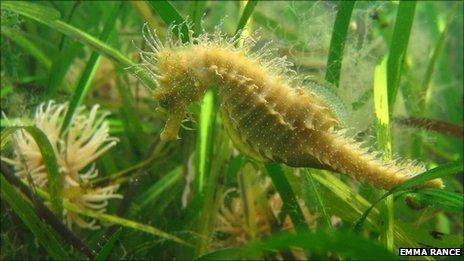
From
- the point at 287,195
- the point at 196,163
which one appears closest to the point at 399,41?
the point at 287,195

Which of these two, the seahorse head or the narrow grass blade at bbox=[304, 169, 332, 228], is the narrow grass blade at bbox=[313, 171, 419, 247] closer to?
the narrow grass blade at bbox=[304, 169, 332, 228]

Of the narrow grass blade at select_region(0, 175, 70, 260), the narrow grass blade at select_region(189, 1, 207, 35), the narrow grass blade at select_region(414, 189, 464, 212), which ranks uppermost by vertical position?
the narrow grass blade at select_region(189, 1, 207, 35)

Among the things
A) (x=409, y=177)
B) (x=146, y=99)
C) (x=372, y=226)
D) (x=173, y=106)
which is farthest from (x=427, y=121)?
(x=146, y=99)

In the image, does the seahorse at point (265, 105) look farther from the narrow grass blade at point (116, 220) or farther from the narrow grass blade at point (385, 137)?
the narrow grass blade at point (116, 220)

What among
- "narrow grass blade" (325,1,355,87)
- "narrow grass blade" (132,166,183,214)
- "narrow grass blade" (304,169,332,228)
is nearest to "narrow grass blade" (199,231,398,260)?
"narrow grass blade" (304,169,332,228)

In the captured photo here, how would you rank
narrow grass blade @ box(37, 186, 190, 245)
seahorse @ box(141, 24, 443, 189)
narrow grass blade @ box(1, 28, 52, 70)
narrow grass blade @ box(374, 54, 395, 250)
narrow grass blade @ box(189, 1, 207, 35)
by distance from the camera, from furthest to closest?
narrow grass blade @ box(1, 28, 52, 70) → narrow grass blade @ box(189, 1, 207, 35) → narrow grass blade @ box(37, 186, 190, 245) → narrow grass blade @ box(374, 54, 395, 250) → seahorse @ box(141, 24, 443, 189)

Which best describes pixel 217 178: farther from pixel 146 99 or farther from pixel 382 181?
pixel 146 99

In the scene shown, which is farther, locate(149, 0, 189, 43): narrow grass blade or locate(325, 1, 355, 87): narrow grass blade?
locate(325, 1, 355, 87): narrow grass blade
